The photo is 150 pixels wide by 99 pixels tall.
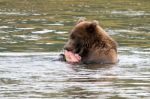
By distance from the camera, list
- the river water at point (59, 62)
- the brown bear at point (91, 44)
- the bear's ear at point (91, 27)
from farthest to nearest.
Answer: the bear's ear at point (91, 27)
the brown bear at point (91, 44)
the river water at point (59, 62)

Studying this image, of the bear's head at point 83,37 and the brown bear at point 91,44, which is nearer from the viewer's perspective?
the brown bear at point 91,44

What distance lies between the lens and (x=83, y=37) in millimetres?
16516

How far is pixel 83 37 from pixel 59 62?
83 centimetres

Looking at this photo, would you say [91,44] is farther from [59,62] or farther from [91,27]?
[59,62]

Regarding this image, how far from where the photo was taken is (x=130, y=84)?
42.7ft

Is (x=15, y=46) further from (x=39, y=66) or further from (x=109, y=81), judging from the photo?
(x=109, y=81)

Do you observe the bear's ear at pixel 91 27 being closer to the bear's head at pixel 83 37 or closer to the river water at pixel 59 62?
the bear's head at pixel 83 37

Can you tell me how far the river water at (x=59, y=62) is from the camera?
12164 mm

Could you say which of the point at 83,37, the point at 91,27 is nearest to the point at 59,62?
the point at 83,37

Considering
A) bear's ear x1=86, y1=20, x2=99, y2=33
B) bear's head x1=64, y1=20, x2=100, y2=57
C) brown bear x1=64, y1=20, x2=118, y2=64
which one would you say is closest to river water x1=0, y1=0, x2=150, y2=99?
brown bear x1=64, y1=20, x2=118, y2=64

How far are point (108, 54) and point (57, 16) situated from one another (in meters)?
13.1

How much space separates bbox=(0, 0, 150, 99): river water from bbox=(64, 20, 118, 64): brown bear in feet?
1.15

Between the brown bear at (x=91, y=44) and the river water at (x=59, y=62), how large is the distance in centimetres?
35

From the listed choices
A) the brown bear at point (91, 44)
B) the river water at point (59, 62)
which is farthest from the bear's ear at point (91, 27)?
the river water at point (59, 62)
